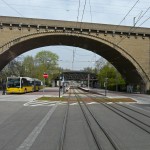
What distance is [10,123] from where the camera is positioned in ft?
48.3

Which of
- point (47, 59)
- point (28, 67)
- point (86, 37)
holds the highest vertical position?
point (47, 59)

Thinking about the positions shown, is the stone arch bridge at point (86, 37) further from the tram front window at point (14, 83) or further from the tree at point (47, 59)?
the tree at point (47, 59)

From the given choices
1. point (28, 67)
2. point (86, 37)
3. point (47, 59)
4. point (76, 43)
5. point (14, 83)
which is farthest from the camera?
point (47, 59)

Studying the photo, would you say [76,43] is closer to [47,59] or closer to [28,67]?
[28,67]

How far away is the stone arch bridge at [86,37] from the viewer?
176 feet

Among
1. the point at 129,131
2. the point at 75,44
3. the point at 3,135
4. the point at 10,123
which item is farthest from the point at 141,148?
the point at 75,44

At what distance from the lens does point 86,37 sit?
56688mm

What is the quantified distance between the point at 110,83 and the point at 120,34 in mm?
35349

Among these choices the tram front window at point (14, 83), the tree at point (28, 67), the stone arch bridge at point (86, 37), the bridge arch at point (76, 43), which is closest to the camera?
the tram front window at point (14, 83)

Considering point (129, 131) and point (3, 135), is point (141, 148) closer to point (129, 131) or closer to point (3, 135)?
point (129, 131)

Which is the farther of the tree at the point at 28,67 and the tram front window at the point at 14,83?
the tree at the point at 28,67

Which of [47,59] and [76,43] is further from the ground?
[47,59]

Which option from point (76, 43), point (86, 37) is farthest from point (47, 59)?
point (86, 37)

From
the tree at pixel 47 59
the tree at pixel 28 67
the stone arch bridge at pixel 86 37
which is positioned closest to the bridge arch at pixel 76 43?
the stone arch bridge at pixel 86 37
